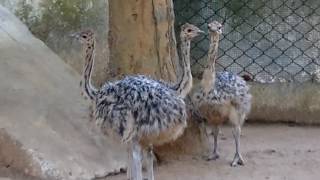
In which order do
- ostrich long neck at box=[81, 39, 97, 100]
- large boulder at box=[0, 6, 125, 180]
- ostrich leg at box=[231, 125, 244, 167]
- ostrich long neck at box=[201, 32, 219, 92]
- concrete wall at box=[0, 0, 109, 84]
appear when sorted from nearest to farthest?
1. ostrich long neck at box=[81, 39, 97, 100]
2. large boulder at box=[0, 6, 125, 180]
3. ostrich long neck at box=[201, 32, 219, 92]
4. ostrich leg at box=[231, 125, 244, 167]
5. concrete wall at box=[0, 0, 109, 84]

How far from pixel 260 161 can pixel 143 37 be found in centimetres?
87

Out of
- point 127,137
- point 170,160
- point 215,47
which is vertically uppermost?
point 215,47

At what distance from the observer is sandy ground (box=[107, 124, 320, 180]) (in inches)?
152

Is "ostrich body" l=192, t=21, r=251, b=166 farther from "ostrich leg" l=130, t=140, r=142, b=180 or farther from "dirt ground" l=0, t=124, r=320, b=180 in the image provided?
"ostrich leg" l=130, t=140, r=142, b=180

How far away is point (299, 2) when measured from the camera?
16.1 ft

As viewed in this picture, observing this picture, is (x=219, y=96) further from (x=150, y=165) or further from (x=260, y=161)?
(x=150, y=165)

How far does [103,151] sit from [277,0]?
1655mm

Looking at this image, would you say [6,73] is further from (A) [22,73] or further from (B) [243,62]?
(B) [243,62]

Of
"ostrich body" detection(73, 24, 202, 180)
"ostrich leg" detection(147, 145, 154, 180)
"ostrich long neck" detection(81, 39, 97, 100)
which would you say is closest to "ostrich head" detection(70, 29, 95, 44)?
"ostrich long neck" detection(81, 39, 97, 100)

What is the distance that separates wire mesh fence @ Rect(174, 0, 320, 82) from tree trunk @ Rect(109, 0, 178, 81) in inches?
40.4

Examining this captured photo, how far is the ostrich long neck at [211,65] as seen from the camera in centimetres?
395

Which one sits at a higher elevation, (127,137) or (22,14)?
(22,14)

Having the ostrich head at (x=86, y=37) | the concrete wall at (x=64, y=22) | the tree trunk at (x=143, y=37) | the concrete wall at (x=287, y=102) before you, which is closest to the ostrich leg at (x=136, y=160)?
the ostrich head at (x=86, y=37)

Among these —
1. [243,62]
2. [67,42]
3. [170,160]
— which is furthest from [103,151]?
[243,62]
